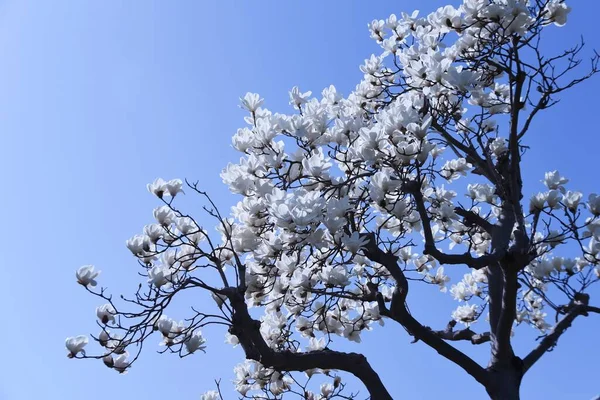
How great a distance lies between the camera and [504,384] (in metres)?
3.32

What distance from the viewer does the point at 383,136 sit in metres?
2.80

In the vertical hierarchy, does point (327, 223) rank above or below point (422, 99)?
below

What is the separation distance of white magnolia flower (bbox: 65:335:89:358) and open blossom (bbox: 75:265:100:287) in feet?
0.92

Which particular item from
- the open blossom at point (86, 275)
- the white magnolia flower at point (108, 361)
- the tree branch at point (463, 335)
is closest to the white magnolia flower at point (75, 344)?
the white magnolia flower at point (108, 361)

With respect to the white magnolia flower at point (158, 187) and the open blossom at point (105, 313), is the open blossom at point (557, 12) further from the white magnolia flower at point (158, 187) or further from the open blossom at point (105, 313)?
the open blossom at point (105, 313)

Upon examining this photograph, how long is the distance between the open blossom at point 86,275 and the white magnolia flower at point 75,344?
11.1 inches

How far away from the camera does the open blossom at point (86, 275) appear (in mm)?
3156

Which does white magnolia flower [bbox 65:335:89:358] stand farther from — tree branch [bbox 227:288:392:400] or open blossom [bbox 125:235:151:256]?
tree branch [bbox 227:288:392:400]

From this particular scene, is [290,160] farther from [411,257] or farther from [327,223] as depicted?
[411,257]

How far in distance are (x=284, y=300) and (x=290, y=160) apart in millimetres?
1040

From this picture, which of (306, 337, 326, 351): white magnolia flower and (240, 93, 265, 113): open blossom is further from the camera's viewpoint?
(306, 337, 326, 351): white magnolia flower

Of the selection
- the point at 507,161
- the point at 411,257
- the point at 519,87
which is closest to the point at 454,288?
the point at 411,257

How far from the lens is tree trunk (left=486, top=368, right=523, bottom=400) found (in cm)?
329

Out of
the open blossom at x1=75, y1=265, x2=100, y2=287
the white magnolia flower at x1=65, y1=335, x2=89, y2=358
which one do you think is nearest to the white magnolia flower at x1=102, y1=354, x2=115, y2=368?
the white magnolia flower at x1=65, y1=335, x2=89, y2=358
